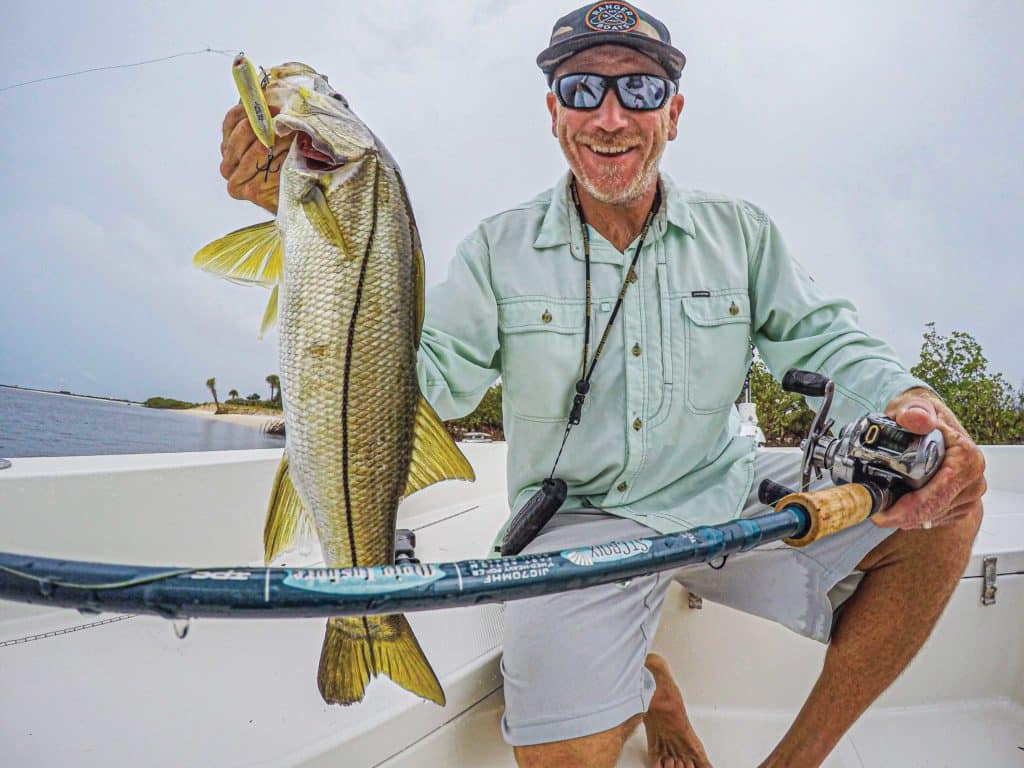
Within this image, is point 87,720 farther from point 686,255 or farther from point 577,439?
point 686,255

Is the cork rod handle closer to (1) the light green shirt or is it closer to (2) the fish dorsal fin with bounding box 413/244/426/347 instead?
(1) the light green shirt

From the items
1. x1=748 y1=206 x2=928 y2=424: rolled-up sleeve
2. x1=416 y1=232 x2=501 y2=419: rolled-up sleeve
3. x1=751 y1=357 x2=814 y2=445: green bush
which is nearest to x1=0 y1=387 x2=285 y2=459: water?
x1=416 y1=232 x2=501 y2=419: rolled-up sleeve

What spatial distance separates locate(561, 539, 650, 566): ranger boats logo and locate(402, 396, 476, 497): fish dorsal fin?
349 mm

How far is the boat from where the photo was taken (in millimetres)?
1532

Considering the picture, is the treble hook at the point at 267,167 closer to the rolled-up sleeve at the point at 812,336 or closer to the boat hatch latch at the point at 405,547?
the boat hatch latch at the point at 405,547

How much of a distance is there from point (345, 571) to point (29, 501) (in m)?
2.03

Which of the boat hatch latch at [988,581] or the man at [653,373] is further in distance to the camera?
the boat hatch latch at [988,581]

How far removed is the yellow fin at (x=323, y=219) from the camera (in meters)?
1.23

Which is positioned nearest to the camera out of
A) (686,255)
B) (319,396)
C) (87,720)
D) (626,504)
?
(319,396)

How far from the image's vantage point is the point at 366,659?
1.28 meters

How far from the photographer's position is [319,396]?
47.9 inches

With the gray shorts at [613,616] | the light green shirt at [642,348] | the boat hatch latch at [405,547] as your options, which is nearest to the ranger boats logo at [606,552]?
the gray shorts at [613,616]

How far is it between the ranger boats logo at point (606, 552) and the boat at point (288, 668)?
0.76 meters

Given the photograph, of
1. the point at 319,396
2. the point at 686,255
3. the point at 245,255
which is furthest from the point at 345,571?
the point at 686,255
